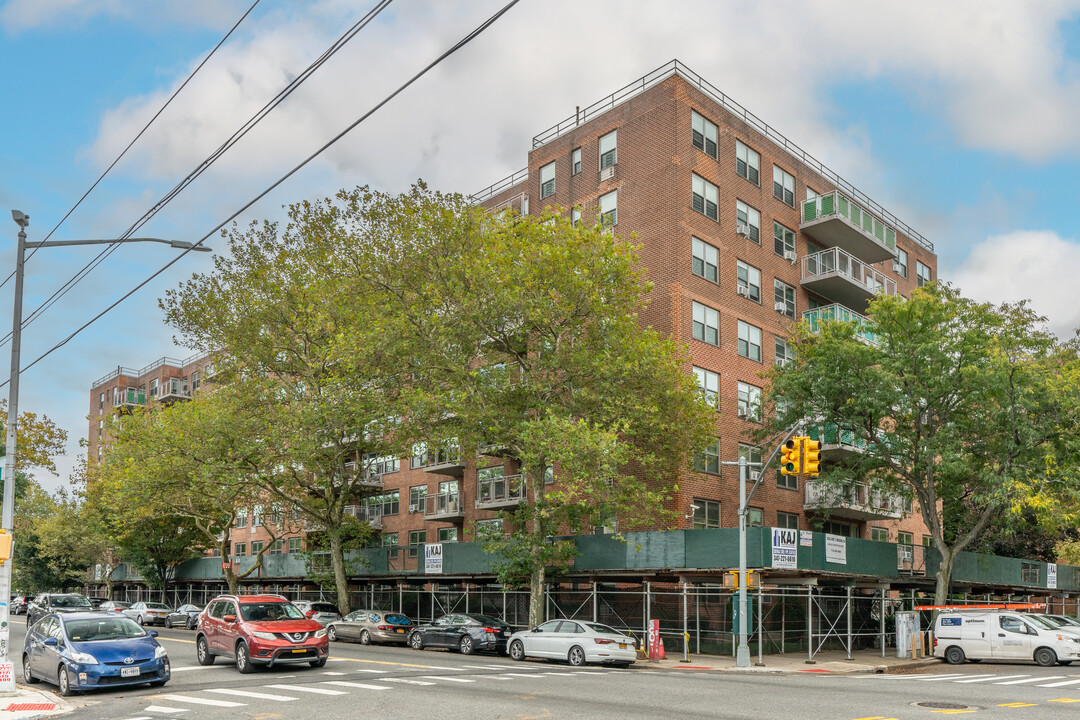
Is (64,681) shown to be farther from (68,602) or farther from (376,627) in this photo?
(68,602)

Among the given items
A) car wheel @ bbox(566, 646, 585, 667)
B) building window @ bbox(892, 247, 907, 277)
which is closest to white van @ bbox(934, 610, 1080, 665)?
car wheel @ bbox(566, 646, 585, 667)

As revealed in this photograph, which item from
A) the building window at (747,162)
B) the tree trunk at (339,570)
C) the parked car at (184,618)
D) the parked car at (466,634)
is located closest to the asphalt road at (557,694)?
the parked car at (466,634)

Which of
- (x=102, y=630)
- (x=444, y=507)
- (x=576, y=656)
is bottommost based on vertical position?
(x=576, y=656)

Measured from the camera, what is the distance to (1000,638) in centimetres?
3097

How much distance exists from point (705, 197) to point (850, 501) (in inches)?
570

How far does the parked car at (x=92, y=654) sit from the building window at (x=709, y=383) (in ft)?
76.9

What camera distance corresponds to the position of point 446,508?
1898 inches

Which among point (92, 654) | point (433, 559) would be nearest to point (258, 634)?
point (92, 654)

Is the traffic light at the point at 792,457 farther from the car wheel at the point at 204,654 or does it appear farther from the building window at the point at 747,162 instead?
the building window at the point at 747,162

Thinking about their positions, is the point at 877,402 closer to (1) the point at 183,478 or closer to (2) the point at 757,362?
(2) the point at 757,362

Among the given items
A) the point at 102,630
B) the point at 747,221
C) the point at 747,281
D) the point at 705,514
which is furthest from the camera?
the point at 747,221

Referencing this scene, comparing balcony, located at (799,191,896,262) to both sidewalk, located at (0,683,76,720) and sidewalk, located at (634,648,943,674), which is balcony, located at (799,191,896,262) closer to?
sidewalk, located at (634,648,943,674)

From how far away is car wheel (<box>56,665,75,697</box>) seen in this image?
18969 millimetres

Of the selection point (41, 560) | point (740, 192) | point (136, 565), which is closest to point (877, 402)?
point (740, 192)
